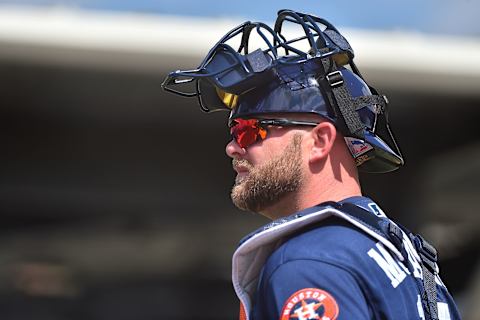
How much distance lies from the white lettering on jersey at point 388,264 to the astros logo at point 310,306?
0.19m

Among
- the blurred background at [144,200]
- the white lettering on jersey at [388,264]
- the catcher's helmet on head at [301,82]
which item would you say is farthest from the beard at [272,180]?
the blurred background at [144,200]

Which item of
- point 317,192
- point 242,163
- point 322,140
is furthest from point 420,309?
point 242,163

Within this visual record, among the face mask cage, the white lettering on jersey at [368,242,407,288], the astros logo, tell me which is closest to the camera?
the astros logo

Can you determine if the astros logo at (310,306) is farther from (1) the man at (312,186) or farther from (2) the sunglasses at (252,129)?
(2) the sunglasses at (252,129)

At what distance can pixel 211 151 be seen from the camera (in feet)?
41.2

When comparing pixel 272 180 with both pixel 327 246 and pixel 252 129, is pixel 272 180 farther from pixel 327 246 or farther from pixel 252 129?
pixel 327 246

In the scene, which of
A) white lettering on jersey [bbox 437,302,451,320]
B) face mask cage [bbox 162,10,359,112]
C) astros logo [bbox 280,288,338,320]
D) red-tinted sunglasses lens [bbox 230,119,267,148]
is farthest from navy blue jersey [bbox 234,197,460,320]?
face mask cage [bbox 162,10,359,112]

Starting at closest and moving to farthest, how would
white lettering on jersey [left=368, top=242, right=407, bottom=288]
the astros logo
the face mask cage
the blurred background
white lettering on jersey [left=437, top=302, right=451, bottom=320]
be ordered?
the astros logo → white lettering on jersey [left=368, top=242, right=407, bottom=288] → white lettering on jersey [left=437, top=302, right=451, bottom=320] → the face mask cage → the blurred background

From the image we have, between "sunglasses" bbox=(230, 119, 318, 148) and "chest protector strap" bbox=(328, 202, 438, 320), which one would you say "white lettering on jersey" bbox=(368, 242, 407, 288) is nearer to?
"chest protector strap" bbox=(328, 202, 438, 320)

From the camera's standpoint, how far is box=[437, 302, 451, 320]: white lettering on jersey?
214cm

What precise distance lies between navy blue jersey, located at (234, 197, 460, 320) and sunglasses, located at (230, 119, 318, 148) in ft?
1.15

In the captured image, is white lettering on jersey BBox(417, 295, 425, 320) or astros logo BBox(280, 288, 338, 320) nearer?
astros logo BBox(280, 288, 338, 320)

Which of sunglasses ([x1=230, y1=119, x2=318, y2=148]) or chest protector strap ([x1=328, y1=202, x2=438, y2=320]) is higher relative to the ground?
sunglasses ([x1=230, y1=119, x2=318, y2=148])

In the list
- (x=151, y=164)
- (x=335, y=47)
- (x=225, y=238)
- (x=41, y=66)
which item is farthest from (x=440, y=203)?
(x=335, y=47)
